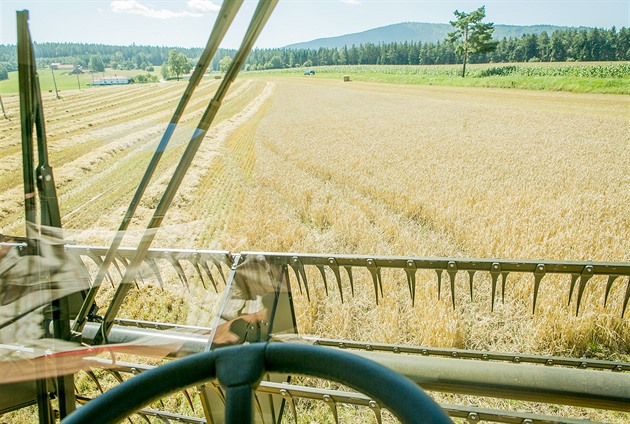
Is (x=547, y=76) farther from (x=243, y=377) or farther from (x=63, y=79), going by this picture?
(x=243, y=377)

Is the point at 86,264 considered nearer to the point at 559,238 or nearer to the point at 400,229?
the point at 400,229

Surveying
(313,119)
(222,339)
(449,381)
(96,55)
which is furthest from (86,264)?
(313,119)

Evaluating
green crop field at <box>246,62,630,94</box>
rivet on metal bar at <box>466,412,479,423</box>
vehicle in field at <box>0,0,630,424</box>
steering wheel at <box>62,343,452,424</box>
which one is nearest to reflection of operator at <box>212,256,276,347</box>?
vehicle in field at <box>0,0,630,424</box>

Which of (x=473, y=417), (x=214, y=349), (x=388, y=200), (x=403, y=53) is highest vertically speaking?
(x=403, y=53)

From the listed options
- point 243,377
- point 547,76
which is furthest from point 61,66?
point 547,76

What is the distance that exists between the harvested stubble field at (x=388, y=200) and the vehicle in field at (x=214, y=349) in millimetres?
134

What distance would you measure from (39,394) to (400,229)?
3.28m

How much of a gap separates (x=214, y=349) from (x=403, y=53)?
1357 cm

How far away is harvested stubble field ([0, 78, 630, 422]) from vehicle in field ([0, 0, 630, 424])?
134mm

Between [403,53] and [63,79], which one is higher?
[403,53]

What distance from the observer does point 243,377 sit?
0.57m

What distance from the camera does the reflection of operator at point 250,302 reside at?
151 centimetres

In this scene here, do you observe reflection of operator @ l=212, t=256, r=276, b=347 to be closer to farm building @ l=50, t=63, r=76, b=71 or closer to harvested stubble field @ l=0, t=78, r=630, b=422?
harvested stubble field @ l=0, t=78, r=630, b=422

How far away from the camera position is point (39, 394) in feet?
4.01
